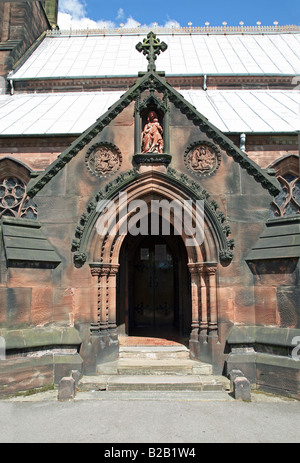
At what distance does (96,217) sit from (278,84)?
13791mm

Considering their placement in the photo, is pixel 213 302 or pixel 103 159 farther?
pixel 103 159

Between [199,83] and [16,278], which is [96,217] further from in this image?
[199,83]

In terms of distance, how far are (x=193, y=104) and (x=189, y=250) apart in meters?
8.29

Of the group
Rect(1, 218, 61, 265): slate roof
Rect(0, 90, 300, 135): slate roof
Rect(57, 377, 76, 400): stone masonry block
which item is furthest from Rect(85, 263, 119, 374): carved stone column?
Rect(0, 90, 300, 135): slate roof

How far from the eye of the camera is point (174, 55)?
68.5ft

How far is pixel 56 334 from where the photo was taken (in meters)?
8.02

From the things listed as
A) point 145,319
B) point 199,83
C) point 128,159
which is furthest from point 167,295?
point 199,83

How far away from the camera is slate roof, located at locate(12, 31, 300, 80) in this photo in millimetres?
18828

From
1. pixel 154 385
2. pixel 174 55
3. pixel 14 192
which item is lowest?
pixel 154 385

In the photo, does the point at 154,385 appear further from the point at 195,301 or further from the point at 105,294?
the point at 105,294

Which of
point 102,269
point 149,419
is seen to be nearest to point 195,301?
point 102,269

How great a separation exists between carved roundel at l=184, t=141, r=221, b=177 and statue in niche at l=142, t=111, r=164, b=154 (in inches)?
27.0
